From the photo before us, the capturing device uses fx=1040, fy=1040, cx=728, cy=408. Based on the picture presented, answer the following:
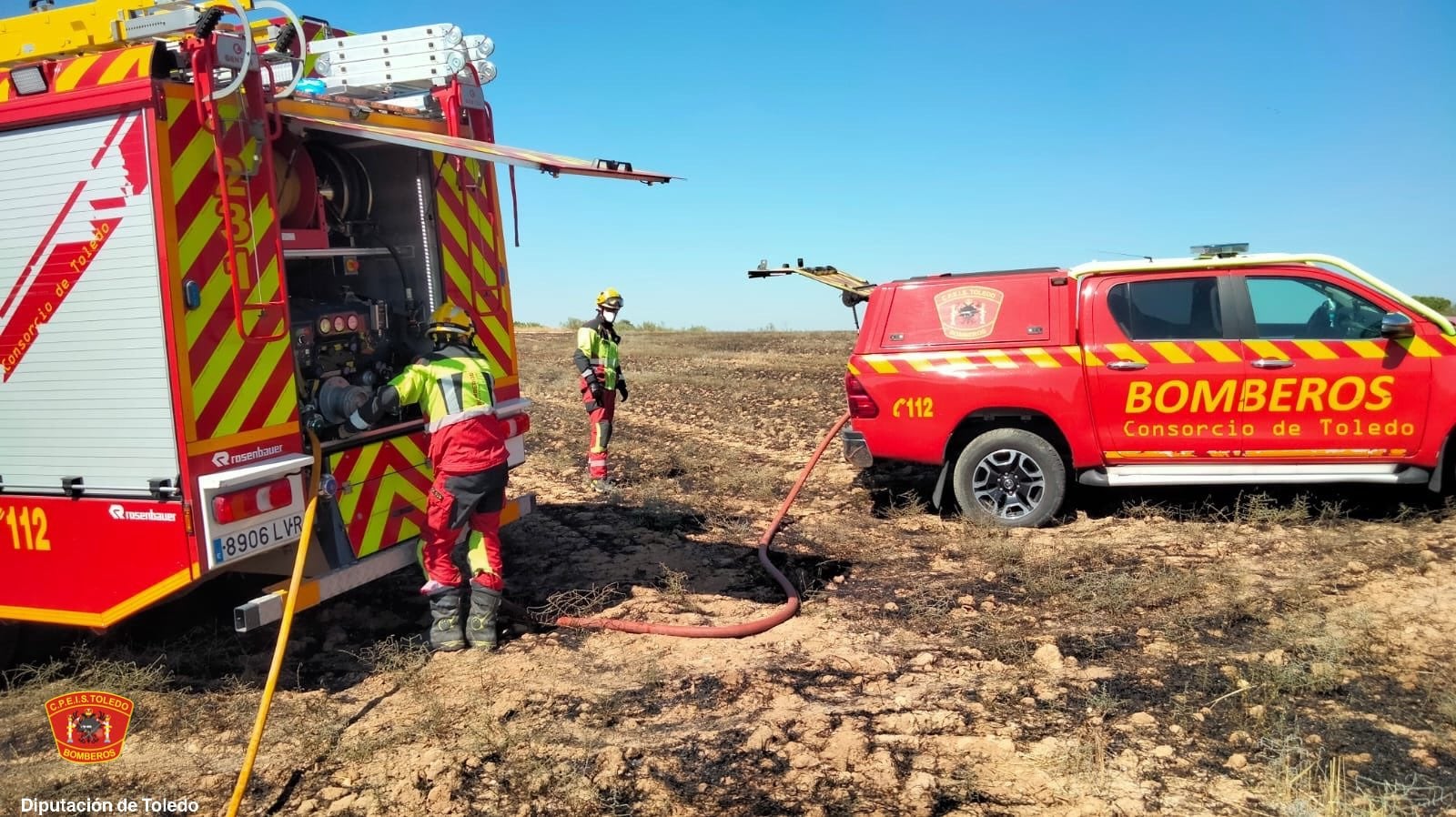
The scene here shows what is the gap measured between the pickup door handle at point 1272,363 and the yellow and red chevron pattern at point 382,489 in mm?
5349

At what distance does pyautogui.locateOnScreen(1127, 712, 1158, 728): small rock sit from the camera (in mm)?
4133

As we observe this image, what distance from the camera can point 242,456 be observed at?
4.61 metres

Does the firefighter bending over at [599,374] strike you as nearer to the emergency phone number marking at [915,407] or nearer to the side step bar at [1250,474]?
the emergency phone number marking at [915,407]

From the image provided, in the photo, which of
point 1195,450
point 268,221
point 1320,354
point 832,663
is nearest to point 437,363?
point 268,221

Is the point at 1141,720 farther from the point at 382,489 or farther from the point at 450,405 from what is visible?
the point at 382,489

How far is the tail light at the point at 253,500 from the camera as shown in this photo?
447cm

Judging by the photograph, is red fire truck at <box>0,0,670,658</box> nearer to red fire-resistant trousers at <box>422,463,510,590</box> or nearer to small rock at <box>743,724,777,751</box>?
red fire-resistant trousers at <box>422,463,510,590</box>

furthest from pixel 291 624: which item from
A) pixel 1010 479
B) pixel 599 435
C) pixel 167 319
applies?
pixel 1010 479

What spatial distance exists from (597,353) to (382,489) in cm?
401

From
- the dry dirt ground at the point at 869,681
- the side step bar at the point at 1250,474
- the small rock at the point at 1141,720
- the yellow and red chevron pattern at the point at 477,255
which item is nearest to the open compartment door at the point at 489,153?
the yellow and red chevron pattern at the point at 477,255

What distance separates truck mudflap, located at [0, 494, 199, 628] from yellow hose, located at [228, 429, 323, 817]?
1.35 feet

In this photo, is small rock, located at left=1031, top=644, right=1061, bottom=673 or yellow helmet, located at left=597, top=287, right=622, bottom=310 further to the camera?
yellow helmet, located at left=597, top=287, right=622, bottom=310

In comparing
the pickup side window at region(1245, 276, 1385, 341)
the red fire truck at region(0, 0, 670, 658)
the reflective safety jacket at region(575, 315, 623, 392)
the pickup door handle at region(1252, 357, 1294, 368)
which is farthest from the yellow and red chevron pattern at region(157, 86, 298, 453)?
the pickup side window at region(1245, 276, 1385, 341)

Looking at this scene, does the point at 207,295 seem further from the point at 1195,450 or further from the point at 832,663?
the point at 1195,450
